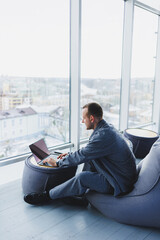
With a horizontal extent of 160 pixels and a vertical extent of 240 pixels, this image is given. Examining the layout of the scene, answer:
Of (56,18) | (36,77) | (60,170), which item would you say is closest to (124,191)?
(60,170)

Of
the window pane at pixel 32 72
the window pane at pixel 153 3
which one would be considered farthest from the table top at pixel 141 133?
the window pane at pixel 153 3

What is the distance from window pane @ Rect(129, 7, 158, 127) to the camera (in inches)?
166

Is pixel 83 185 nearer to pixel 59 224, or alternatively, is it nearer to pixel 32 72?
pixel 59 224

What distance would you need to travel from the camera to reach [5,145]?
2709mm

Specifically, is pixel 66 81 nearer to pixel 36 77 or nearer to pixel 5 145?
pixel 36 77

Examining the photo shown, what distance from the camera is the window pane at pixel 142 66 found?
13.8 ft

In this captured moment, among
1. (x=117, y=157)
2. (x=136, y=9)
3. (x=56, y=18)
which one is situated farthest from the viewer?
(x=136, y=9)

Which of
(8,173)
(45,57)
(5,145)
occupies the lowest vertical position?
(8,173)

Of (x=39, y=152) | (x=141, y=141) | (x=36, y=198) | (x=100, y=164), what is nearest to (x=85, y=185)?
(x=100, y=164)

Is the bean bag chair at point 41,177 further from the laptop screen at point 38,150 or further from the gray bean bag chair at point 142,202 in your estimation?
the gray bean bag chair at point 142,202

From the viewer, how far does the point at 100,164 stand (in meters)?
2.03

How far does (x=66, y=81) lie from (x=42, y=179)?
1.62 metres

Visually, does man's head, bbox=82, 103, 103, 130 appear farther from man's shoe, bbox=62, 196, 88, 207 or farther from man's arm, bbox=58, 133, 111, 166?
man's shoe, bbox=62, 196, 88, 207

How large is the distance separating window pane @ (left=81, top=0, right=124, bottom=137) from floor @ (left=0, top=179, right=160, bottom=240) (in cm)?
162
